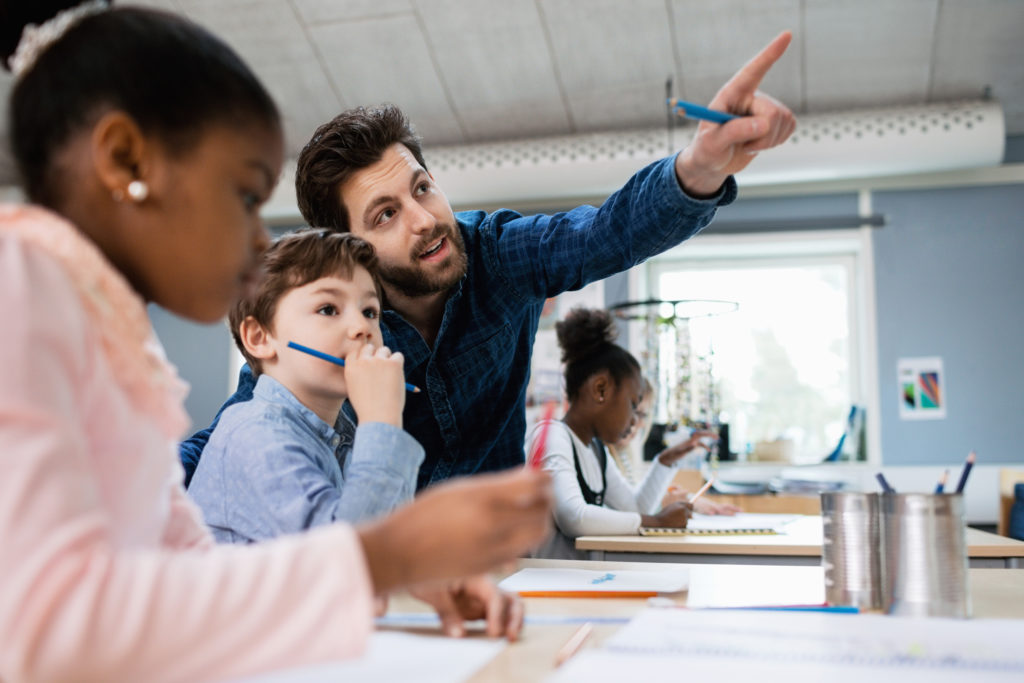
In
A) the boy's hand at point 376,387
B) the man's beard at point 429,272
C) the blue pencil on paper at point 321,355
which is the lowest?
the boy's hand at point 376,387

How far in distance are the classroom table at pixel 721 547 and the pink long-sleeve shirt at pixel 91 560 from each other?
1683mm

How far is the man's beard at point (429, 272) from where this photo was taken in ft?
4.68

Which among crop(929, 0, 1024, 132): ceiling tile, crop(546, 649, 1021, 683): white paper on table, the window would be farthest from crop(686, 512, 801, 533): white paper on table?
crop(929, 0, 1024, 132): ceiling tile

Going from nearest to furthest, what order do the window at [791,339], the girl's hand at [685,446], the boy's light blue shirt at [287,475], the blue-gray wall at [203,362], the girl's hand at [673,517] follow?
the boy's light blue shirt at [287,475] < the girl's hand at [673,517] < the girl's hand at [685,446] < the window at [791,339] < the blue-gray wall at [203,362]

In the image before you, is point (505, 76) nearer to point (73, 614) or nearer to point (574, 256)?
point (574, 256)

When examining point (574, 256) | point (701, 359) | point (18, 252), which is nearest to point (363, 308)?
point (574, 256)

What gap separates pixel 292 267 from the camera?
3.96 ft

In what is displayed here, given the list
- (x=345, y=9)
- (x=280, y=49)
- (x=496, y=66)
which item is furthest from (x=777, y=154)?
(x=280, y=49)

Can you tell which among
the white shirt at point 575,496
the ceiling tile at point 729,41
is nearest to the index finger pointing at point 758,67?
the white shirt at point 575,496

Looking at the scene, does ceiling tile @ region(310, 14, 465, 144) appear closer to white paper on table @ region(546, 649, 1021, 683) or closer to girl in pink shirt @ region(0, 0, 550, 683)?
girl in pink shirt @ region(0, 0, 550, 683)

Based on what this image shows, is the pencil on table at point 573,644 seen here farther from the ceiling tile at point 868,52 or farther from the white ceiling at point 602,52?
the ceiling tile at point 868,52

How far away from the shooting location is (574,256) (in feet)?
4.52

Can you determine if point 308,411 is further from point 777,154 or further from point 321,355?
point 777,154

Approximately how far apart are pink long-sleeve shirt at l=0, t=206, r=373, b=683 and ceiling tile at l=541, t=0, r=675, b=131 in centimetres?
338
